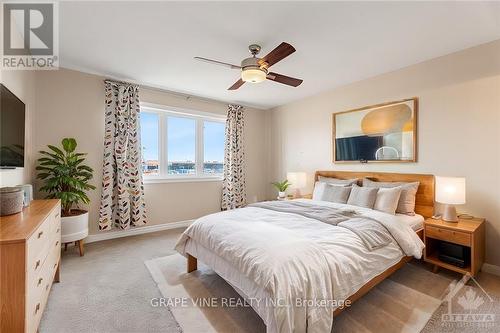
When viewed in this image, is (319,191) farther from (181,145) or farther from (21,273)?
(21,273)

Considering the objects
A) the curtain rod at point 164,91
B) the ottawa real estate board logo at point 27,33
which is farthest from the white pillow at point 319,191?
the ottawa real estate board logo at point 27,33

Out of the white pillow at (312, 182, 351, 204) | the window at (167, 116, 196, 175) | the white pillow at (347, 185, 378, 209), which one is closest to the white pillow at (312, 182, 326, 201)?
the white pillow at (312, 182, 351, 204)

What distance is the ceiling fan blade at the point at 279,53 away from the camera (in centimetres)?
192

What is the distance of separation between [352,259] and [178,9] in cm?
255

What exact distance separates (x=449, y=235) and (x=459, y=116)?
1.43m

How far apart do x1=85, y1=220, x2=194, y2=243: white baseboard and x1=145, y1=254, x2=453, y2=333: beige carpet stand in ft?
4.62

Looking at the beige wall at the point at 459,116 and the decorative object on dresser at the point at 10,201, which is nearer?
the decorative object on dresser at the point at 10,201

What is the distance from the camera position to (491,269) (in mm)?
2518

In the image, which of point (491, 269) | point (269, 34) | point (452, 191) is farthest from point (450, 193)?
point (269, 34)

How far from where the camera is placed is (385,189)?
2.98m

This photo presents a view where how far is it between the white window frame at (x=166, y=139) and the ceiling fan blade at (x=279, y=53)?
101 inches

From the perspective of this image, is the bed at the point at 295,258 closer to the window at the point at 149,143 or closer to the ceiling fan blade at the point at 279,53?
the ceiling fan blade at the point at 279,53

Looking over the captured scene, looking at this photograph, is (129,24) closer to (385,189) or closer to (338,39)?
(338,39)

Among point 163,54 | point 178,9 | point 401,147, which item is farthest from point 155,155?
point 401,147
